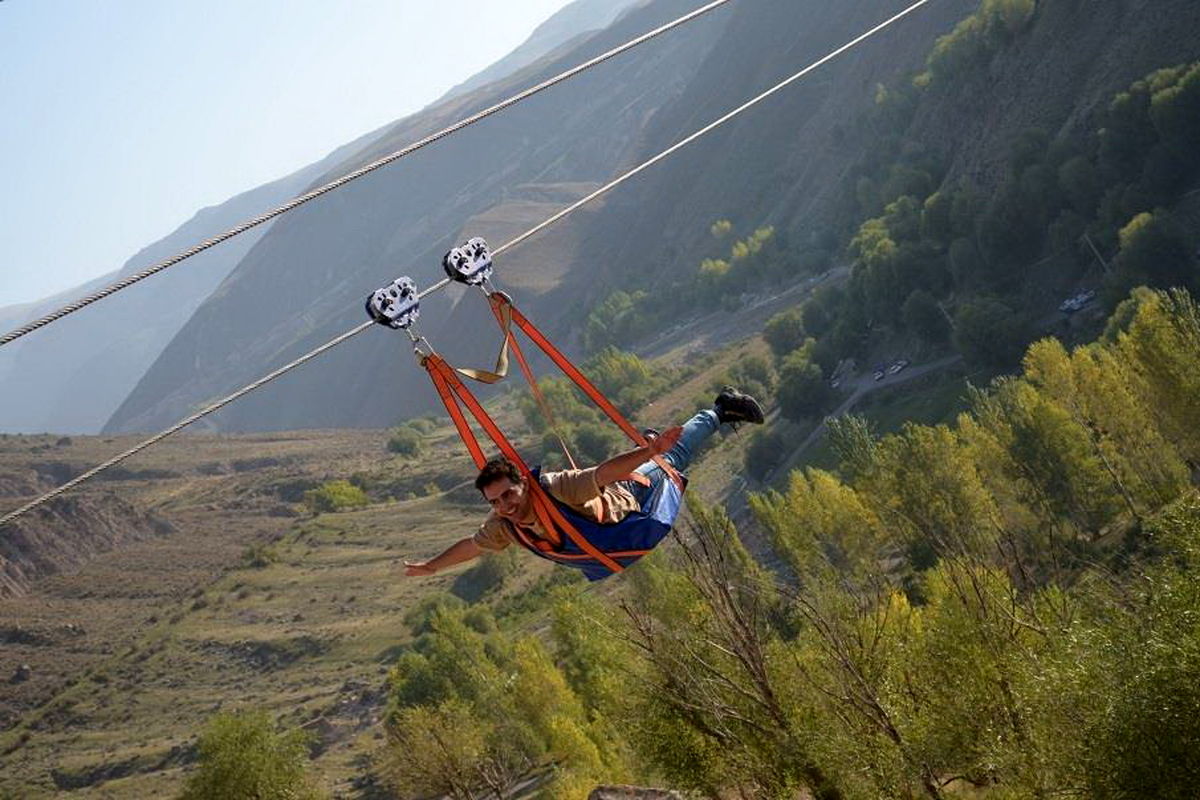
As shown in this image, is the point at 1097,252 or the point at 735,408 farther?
the point at 1097,252

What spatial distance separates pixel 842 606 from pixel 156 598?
107m

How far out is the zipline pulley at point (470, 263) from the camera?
802 cm

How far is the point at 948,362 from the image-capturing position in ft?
275

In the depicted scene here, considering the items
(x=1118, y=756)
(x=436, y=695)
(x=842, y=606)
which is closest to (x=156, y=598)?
(x=436, y=695)

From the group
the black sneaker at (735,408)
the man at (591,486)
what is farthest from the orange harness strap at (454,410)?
the black sneaker at (735,408)

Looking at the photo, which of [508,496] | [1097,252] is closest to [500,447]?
[508,496]

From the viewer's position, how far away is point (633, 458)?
7660 millimetres

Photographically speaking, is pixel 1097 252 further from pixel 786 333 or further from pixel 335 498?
pixel 335 498

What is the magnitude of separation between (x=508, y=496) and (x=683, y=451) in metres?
1.68

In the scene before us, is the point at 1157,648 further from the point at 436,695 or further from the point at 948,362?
the point at 948,362

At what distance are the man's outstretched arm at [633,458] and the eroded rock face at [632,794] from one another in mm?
21944

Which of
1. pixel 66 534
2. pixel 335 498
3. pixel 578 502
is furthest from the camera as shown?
pixel 335 498

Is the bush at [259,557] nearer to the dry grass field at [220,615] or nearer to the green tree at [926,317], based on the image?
the dry grass field at [220,615]

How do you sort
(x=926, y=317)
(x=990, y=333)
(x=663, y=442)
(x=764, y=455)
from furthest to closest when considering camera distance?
(x=764, y=455) → (x=926, y=317) → (x=990, y=333) → (x=663, y=442)
